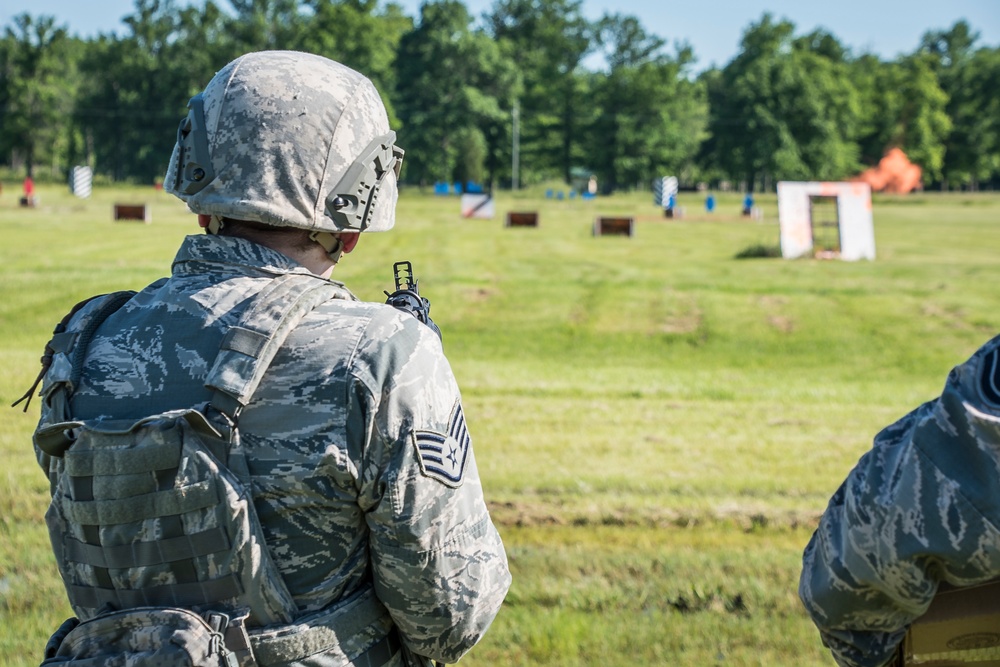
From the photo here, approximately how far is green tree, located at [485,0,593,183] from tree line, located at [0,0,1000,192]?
175mm

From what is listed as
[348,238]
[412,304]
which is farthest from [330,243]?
[412,304]

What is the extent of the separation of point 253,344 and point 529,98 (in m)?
90.5

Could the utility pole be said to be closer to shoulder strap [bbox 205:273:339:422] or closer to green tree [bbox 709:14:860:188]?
green tree [bbox 709:14:860:188]

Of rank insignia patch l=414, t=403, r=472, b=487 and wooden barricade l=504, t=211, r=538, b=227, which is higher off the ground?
wooden barricade l=504, t=211, r=538, b=227

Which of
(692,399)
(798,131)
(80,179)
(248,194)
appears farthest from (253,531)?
(798,131)

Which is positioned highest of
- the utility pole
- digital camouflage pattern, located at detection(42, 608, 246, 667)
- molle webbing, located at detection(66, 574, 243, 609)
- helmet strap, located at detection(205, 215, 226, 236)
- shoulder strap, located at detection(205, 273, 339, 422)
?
the utility pole

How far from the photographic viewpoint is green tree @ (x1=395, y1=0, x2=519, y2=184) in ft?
273

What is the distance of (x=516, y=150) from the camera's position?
81.8m

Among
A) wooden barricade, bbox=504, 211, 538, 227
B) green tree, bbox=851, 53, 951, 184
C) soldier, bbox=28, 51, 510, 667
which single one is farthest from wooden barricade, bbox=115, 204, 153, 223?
green tree, bbox=851, 53, 951, 184

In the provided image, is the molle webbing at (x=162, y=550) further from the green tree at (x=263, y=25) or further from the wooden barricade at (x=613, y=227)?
the green tree at (x=263, y=25)

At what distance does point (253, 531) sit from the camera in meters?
1.86

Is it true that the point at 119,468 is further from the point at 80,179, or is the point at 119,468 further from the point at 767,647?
the point at 80,179

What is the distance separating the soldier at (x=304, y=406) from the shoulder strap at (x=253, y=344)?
0.5 inches

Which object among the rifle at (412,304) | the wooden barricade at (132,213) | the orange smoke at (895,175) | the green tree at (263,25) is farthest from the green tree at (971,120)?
the rifle at (412,304)
